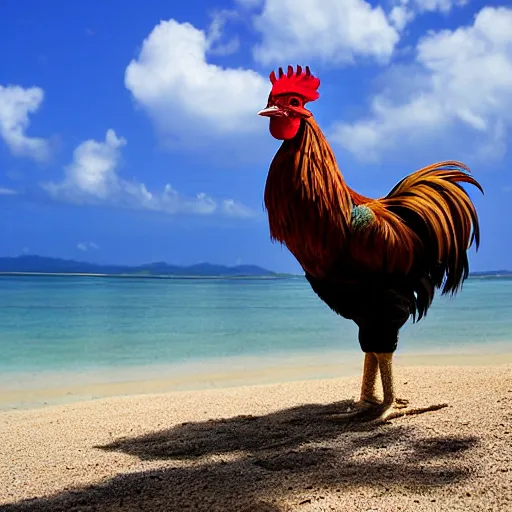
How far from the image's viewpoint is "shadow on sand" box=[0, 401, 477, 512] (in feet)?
9.50

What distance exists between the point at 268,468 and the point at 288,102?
6.78ft

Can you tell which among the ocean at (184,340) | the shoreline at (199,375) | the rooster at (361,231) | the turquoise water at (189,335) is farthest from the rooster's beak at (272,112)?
the turquoise water at (189,335)

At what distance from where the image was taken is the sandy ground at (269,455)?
284cm

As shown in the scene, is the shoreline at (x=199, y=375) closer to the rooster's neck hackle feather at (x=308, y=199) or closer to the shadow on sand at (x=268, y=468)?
the shadow on sand at (x=268, y=468)

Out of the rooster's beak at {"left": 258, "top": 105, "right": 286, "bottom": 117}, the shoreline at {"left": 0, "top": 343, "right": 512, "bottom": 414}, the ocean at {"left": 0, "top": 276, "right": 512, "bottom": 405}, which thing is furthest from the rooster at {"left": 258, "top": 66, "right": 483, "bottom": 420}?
the ocean at {"left": 0, "top": 276, "right": 512, "bottom": 405}

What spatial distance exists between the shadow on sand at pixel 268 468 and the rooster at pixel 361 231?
544mm

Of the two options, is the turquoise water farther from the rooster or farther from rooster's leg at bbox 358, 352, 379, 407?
the rooster

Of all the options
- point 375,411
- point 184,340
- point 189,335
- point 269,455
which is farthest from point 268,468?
point 189,335

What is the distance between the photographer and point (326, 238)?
3.70 m

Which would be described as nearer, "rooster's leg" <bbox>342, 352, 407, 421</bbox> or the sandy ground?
the sandy ground

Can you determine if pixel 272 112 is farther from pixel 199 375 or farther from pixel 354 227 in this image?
pixel 199 375

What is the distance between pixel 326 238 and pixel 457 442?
4.44 ft

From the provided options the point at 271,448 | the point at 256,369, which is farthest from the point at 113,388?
the point at 271,448

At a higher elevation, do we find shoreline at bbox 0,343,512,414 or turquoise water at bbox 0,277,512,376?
turquoise water at bbox 0,277,512,376
